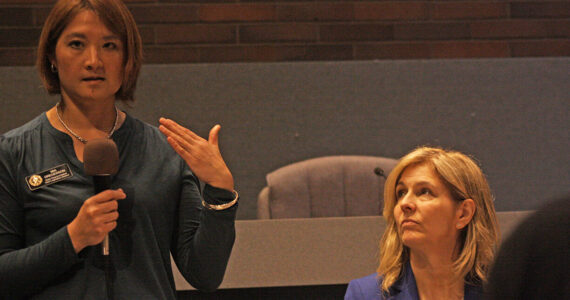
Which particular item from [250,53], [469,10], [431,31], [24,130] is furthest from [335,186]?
[24,130]

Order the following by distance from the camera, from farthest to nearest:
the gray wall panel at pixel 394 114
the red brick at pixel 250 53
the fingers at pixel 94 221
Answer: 1. the red brick at pixel 250 53
2. the gray wall panel at pixel 394 114
3. the fingers at pixel 94 221

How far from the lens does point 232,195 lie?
136 cm

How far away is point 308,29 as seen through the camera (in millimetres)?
3924

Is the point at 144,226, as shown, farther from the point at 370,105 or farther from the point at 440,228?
the point at 370,105

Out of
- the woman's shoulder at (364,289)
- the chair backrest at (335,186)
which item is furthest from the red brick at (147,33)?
the woman's shoulder at (364,289)

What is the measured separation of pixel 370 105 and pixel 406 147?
29 cm

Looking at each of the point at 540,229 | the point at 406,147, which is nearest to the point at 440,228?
the point at 540,229

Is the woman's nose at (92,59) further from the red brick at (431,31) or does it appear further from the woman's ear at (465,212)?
A: the red brick at (431,31)

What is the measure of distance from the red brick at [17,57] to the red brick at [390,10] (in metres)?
1.76

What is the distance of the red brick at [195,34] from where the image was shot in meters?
3.87

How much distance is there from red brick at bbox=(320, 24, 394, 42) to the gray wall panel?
1.00ft

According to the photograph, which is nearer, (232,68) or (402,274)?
(402,274)

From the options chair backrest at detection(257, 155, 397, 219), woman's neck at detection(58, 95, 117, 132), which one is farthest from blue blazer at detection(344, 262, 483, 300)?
chair backrest at detection(257, 155, 397, 219)

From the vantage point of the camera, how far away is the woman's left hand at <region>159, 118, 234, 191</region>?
4.43 ft
